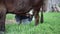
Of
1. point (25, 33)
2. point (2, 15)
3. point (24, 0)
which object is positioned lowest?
point (25, 33)

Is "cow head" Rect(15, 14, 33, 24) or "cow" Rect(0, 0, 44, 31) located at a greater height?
"cow" Rect(0, 0, 44, 31)

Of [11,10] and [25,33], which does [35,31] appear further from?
[11,10]

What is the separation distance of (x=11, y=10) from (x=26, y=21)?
A: 1.37 m

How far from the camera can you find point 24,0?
19.3ft

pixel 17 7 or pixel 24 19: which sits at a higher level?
pixel 17 7

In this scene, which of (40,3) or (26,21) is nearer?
(40,3)

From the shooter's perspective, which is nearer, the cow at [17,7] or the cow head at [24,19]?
the cow at [17,7]

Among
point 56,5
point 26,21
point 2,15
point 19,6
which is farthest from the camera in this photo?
point 56,5

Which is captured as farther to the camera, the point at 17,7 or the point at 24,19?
the point at 24,19

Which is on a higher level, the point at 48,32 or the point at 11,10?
the point at 11,10

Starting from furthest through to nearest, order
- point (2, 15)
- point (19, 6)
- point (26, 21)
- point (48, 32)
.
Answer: point (26, 21)
point (19, 6)
point (2, 15)
point (48, 32)

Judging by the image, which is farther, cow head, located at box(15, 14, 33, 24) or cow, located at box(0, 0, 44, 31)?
cow head, located at box(15, 14, 33, 24)

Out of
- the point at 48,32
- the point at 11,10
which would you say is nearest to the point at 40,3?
the point at 11,10

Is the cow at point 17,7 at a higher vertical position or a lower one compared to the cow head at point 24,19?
higher
